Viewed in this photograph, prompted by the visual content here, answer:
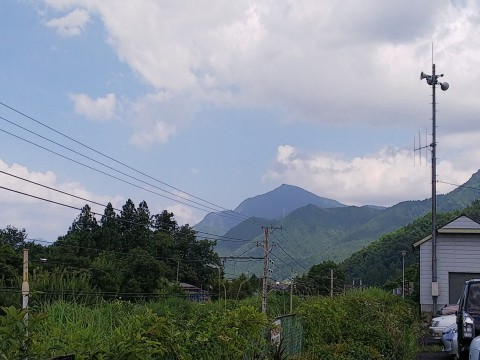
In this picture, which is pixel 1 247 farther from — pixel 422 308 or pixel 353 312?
pixel 353 312

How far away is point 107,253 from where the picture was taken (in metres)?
73.8

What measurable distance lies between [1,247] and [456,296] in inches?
1266

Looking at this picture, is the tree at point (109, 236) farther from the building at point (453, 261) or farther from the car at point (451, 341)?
the car at point (451, 341)

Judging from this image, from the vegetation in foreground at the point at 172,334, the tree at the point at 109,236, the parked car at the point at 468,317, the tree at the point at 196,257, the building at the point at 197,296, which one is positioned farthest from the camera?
the tree at the point at 196,257

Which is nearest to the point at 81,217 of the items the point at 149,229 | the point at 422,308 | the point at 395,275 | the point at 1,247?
the point at 149,229

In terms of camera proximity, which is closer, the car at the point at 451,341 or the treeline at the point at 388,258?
the car at the point at 451,341

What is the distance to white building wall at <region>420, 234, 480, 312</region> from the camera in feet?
96.1

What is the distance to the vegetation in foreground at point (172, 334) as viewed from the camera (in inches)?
168

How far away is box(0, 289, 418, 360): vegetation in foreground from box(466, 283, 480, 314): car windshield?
2323 millimetres

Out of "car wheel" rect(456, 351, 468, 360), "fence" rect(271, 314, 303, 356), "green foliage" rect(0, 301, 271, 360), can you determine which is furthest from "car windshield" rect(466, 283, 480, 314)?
"green foliage" rect(0, 301, 271, 360)

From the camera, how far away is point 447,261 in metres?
29.5

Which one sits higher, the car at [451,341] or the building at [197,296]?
the car at [451,341]

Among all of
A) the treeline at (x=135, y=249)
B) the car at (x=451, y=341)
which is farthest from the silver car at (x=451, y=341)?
the treeline at (x=135, y=249)

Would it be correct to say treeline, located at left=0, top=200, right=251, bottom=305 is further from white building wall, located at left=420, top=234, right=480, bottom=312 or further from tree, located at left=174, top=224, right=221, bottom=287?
white building wall, located at left=420, top=234, right=480, bottom=312
